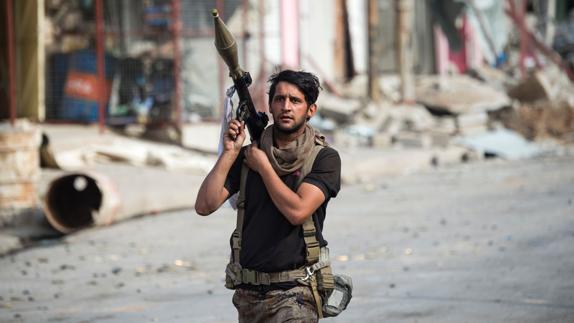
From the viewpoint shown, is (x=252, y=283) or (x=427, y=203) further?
(x=427, y=203)

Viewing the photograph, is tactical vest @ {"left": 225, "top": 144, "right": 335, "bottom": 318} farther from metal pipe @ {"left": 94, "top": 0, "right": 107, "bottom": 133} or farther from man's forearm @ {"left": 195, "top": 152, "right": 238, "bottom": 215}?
metal pipe @ {"left": 94, "top": 0, "right": 107, "bottom": 133}

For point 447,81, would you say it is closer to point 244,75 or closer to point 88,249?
point 88,249

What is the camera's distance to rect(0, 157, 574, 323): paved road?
6980 millimetres

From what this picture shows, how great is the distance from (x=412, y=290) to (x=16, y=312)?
2.61 meters

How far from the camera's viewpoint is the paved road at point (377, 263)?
6.98m

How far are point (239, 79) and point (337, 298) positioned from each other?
94 centimetres

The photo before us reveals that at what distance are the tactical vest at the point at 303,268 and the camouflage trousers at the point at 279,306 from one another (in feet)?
0.12

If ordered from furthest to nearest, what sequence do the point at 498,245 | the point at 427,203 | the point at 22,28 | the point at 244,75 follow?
the point at 22,28 → the point at 427,203 → the point at 498,245 → the point at 244,75

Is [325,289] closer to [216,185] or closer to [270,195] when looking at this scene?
[270,195]

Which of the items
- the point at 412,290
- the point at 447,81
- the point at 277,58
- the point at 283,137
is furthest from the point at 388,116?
the point at 283,137

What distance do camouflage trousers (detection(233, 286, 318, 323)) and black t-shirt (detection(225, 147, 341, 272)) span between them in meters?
0.10

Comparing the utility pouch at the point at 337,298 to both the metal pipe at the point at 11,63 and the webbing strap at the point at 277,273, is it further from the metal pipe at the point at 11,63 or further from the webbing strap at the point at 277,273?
the metal pipe at the point at 11,63

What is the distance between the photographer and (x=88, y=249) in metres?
9.77

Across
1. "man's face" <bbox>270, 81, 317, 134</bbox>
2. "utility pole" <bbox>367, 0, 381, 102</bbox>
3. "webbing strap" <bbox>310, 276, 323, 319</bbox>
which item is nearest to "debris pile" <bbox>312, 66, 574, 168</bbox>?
"utility pole" <bbox>367, 0, 381, 102</bbox>
